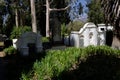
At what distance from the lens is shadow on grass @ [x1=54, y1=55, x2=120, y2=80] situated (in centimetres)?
1114

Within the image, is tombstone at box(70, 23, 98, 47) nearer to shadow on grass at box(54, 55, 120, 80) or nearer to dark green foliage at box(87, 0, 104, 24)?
shadow on grass at box(54, 55, 120, 80)

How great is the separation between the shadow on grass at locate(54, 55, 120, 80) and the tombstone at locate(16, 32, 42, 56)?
8294 millimetres

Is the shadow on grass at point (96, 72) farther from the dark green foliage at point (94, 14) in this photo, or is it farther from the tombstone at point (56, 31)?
the dark green foliage at point (94, 14)

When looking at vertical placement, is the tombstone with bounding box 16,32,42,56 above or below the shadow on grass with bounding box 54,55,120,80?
below

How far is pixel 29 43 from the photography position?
2219 centimetres

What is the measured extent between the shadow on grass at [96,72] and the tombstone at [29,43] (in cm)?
829

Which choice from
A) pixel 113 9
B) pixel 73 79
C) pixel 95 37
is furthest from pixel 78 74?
pixel 95 37

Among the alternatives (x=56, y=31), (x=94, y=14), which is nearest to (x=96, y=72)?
(x=56, y=31)

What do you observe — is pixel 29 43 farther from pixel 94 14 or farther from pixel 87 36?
pixel 94 14

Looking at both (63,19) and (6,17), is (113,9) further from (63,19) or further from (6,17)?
(6,17)

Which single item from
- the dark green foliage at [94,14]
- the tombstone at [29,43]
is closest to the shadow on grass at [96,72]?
the tombstone at [29,43]

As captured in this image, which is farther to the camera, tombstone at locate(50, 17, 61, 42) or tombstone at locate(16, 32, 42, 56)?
tombstone at locate(50, 17, 61, 42)

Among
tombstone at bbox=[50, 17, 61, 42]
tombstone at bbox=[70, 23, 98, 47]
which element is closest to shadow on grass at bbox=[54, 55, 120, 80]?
tombstone at bbox=[70, 23, 98, 47]

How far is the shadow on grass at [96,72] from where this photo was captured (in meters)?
11.1
